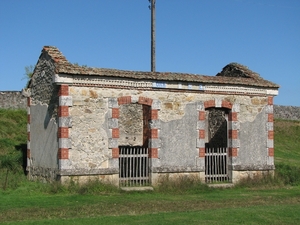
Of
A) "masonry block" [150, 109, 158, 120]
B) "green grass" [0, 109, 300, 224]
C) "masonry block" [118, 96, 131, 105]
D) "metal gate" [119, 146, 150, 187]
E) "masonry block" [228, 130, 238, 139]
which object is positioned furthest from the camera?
"masonry block" [228, 130, 238, 139]

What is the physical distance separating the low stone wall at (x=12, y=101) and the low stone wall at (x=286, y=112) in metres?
24.2

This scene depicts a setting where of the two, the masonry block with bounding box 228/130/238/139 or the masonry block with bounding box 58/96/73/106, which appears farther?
the masonry block with bounding box 228/130/238/139

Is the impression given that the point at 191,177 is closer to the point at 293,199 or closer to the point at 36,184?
the point at 293,199

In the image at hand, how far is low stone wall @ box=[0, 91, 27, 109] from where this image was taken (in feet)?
97.8

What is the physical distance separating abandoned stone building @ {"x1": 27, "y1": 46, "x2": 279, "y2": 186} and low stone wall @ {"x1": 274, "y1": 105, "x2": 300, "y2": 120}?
84.5ft

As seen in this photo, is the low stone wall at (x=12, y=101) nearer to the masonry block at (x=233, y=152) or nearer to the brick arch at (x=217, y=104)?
the brick arch at (x=217, y=104)

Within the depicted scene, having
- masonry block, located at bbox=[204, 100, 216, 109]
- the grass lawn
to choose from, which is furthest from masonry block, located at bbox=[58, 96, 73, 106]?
masonry block, located at bbox=[204, 100, 216, 109]

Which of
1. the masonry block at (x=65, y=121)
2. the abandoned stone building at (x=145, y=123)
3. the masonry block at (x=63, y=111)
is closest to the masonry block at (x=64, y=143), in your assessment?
the abandoned stone building at (x=145, y=123)

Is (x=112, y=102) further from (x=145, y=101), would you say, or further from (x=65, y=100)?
(x=65, y=100)

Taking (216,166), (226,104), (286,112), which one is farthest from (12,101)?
(286,112)

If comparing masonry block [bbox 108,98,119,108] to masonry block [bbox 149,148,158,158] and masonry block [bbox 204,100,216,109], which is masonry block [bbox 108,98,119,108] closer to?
masonry block [bbox 149,148,158,158]

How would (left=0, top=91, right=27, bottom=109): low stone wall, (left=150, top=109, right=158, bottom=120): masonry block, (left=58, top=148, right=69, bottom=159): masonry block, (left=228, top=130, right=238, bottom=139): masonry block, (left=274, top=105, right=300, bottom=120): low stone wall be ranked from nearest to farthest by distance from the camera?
(left=58, top=148, right=69, bottom=159): masonry block → (left=150, top=109, right=158, bottom=120): masonry block → (left=228, top=130, right=238, bottom=139): masonry block → (left=0, top=91, right=27, bottom=109): low stone wall → (left=274, top=105, right=300, bottom=120): low stone wall

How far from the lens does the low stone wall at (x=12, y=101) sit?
1174 inches

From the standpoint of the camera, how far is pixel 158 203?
44.7 ft
